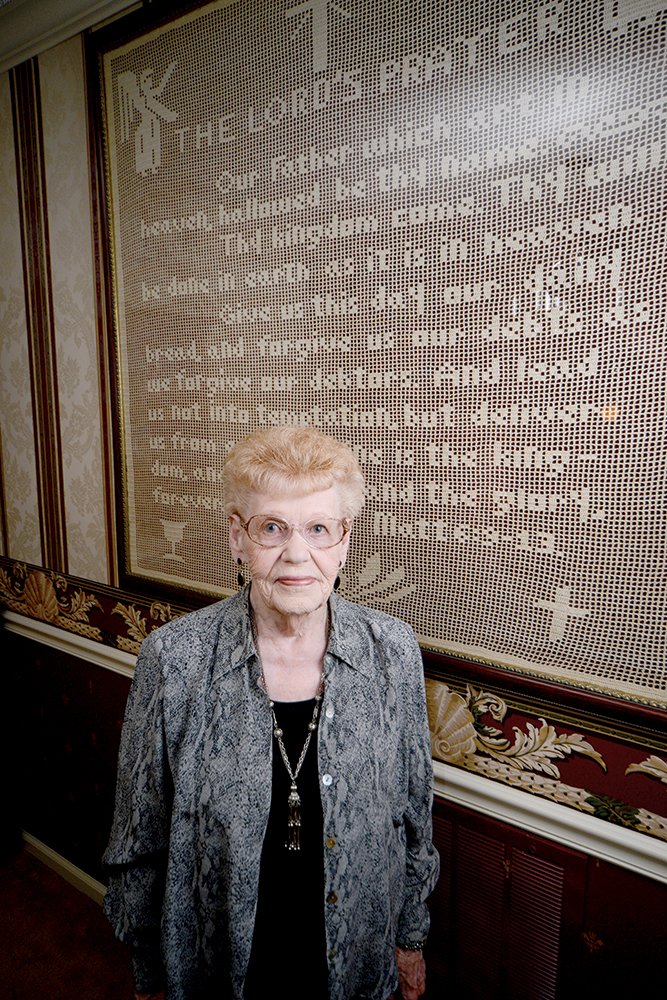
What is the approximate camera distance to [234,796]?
1.04m

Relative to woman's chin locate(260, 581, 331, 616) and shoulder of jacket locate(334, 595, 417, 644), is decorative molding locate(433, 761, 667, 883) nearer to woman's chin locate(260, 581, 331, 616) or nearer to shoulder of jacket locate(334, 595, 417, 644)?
shoulder of jacket locate(334, 595, 417, 644)

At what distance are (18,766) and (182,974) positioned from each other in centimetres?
182

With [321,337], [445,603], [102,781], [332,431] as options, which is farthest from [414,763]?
[102,781]

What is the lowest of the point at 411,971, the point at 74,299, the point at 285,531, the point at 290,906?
the point at 411,971

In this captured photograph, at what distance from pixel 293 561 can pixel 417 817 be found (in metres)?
0.65

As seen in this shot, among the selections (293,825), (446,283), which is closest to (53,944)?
(293,825)

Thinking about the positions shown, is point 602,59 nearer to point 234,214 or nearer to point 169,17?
point 234,214

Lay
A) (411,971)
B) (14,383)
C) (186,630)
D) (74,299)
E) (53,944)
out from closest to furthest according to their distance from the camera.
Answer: (186,630)
(411,971)
(74,299)
(53,944)
(14,383)

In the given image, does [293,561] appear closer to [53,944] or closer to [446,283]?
[446,283]

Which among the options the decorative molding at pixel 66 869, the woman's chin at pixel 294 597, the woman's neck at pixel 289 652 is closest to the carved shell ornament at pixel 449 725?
the woman's neck at pixel 289 652

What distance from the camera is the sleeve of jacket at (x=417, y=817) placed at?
3.92 feet

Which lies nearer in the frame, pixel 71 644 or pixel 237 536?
pixel 237 536

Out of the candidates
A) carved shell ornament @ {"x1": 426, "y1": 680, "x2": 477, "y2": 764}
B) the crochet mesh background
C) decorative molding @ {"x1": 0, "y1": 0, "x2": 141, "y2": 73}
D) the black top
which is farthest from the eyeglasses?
decorative molding @ {"x1": 0, "y1": 0, "x2": 141, "y2": 73}

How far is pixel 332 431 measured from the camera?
141 cm
